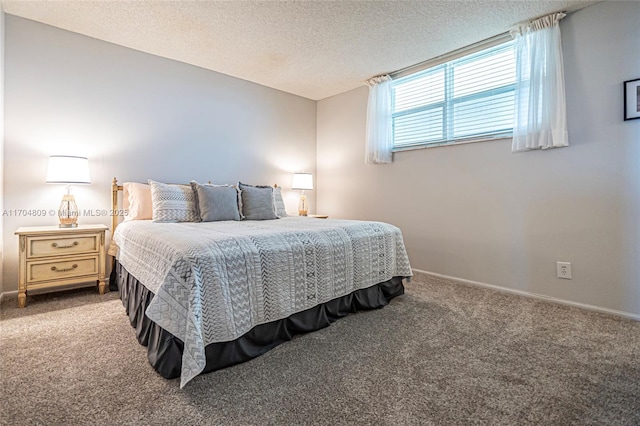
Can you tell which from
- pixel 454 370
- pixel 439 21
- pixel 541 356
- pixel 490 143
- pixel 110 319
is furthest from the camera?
pixel 490 143

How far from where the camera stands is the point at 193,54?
10.7ft

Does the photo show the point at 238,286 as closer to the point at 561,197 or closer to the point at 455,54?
the point at 561,197

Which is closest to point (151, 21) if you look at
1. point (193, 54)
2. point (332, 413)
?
point (193, 54)

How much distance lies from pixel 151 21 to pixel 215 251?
7.56ft

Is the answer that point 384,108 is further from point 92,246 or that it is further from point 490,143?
point 92,246

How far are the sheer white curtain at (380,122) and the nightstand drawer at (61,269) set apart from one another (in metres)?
3.10

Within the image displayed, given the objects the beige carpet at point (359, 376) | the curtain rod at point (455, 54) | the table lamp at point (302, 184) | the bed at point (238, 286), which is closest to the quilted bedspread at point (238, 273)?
the bed at point (238, 286)

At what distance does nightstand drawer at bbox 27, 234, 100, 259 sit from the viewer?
A: 95.8 inches

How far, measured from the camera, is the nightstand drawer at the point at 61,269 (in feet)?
8.04

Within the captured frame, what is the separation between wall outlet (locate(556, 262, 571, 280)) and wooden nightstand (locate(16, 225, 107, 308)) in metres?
3.91

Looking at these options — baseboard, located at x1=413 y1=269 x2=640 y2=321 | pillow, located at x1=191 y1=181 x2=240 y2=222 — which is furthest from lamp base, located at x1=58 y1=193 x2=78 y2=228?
baseboard, located at x1=413 y1=269 x2=640 y2=321

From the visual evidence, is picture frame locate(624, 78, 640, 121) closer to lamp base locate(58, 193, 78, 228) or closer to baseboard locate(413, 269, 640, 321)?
baseboard locate(413, 269, 640, 321)

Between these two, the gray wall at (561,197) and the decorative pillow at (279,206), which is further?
the decorative pillow at (279,206)

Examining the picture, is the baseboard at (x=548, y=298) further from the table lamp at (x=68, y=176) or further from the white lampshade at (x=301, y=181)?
the table lamp at (x=68, y=176)
